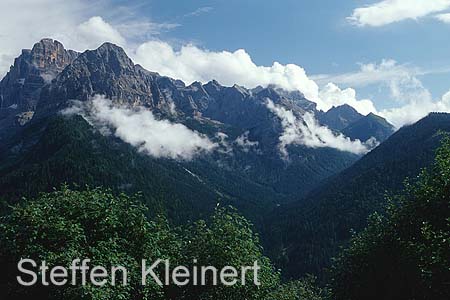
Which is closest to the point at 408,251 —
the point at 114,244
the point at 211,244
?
the point at 211,244

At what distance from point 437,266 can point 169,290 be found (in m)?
14.9

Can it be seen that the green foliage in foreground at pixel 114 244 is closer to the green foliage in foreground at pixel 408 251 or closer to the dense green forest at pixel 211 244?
the dense green forest at pixel 211 244

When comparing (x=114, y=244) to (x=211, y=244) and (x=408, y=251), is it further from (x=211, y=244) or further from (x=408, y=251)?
(x=408, y=251)

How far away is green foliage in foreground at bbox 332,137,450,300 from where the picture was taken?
21.7 m

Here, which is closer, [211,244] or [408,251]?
[408,251]

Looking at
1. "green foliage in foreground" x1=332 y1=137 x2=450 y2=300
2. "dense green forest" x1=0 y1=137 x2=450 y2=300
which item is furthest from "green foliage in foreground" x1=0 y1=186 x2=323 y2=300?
"green foliage in foreground" x1=332 y1=137 x2=450 y2=300

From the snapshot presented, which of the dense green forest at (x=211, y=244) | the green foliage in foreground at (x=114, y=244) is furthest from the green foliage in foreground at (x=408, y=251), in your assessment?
the green foliage in foreground at (x=114, y=244)

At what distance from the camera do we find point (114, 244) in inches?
951

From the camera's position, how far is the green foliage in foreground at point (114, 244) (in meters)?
22.9

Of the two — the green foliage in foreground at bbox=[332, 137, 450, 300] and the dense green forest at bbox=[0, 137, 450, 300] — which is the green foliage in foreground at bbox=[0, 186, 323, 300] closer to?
the dense green forest at bbox=[0, 137, 450, 300]

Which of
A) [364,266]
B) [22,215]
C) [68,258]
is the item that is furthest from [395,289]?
[22,215]

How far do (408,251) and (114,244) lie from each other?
16.1 m

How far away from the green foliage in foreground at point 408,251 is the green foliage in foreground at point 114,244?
5.30 meters

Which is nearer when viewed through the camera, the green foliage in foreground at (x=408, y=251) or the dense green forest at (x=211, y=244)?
the green foliage in foreground at (x=408, y=251)
